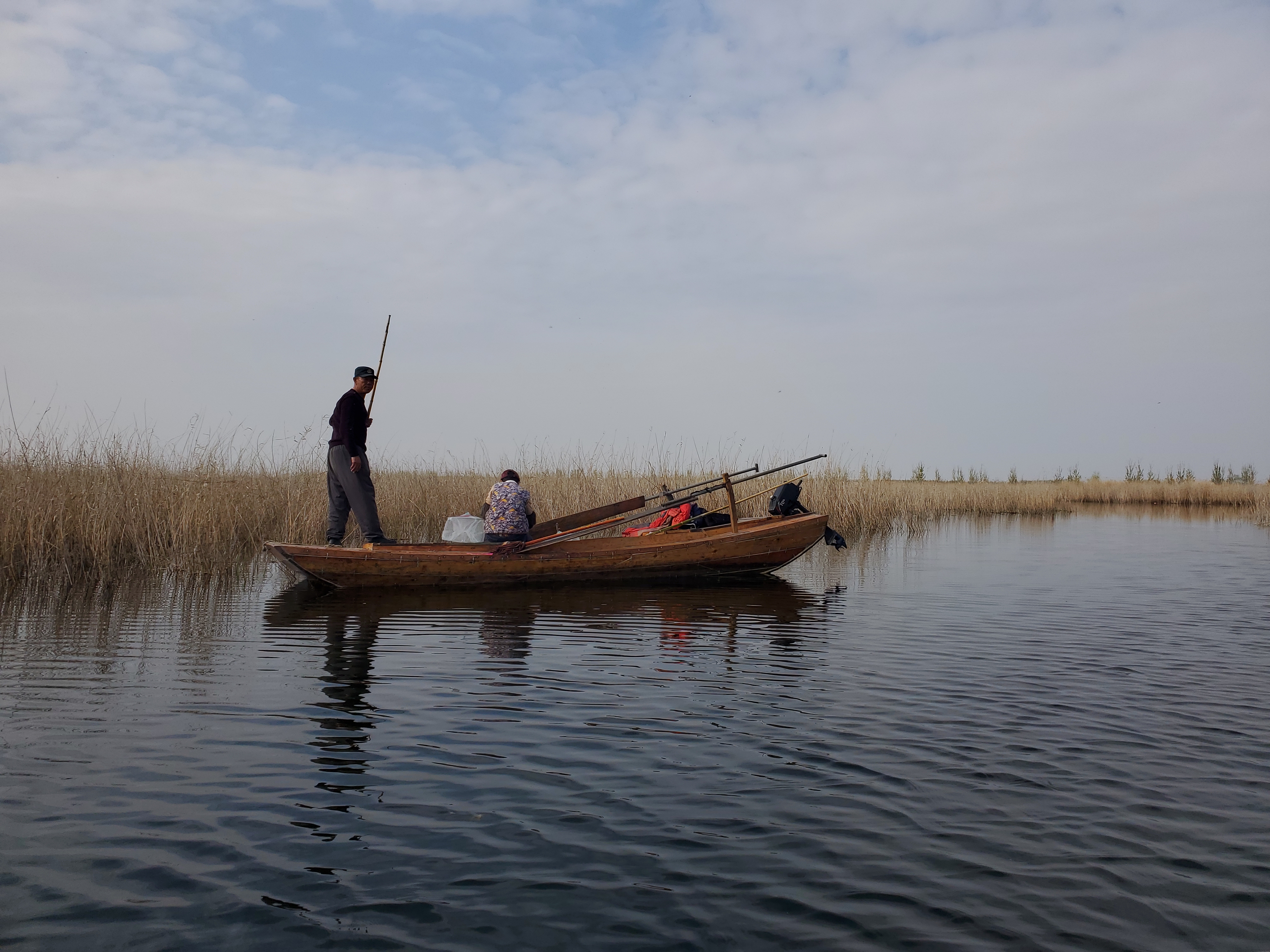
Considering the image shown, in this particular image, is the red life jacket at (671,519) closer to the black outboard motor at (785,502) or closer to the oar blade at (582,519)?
the oar blade at (582,519)

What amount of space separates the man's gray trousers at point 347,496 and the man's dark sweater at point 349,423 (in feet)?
0.18

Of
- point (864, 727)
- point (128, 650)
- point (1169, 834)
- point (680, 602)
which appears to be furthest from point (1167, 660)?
point (128, 650)

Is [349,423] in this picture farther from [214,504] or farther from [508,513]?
[214,504]

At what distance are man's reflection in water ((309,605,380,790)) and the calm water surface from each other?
0.03 metres

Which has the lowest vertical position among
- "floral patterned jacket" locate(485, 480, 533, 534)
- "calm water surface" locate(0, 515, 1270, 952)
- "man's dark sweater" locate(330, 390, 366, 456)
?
"calm water surface" locate(0, 515, 1270, 952)

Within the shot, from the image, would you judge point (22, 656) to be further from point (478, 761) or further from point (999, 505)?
point (999, 505)

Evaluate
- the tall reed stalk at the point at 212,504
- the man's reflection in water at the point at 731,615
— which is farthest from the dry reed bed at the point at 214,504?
the man's reflection in water at the point at 731,615

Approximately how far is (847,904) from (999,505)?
25.7 meters

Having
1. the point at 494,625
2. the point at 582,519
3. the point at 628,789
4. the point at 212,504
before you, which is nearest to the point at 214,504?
the point at 212,504


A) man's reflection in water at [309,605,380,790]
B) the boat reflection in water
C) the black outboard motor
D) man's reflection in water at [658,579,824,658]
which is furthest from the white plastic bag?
the black outboard motor

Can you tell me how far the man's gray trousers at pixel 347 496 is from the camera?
28.5ft

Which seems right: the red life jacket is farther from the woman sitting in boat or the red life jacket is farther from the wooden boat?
the woman sitting in boat

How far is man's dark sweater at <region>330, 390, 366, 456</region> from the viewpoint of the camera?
8602 mm

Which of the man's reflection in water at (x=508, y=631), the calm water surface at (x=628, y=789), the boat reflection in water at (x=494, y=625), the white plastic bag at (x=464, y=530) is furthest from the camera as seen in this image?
the white plastic bag at (x=464, y=530)
